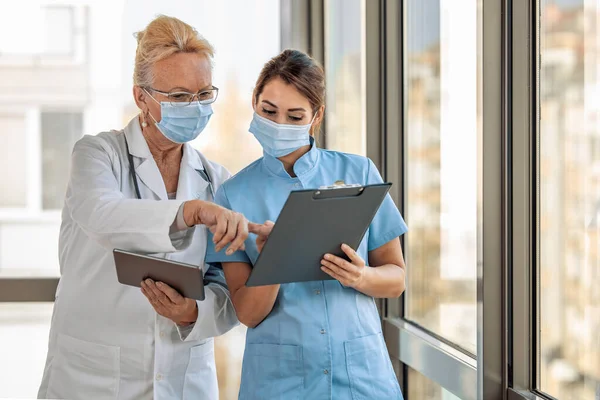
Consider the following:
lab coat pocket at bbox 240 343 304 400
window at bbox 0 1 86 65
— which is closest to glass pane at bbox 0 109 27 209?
window at bbox 0 1 86 65

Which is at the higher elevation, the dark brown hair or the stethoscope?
the dark brown hair

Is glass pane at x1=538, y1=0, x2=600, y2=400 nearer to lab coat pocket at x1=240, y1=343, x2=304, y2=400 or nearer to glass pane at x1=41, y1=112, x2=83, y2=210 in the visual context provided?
lab coat pocket at x1=240, y1=343, x2=304, y2=400

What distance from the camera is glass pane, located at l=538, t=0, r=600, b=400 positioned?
1.59m

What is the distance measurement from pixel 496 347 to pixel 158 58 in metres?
1.15

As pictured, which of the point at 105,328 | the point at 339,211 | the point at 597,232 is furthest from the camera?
the point at 105,328

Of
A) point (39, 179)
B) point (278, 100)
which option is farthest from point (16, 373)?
point (278, 100)

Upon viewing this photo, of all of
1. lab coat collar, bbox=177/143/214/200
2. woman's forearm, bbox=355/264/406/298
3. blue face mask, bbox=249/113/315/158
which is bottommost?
woman's forearm, bbox=355/264/406/298

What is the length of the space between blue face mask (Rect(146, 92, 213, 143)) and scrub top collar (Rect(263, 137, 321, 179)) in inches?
8.0

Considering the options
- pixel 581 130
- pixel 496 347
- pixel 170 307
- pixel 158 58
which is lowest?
pixel 496 347

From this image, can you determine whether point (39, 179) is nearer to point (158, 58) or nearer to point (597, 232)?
point (158, 58)

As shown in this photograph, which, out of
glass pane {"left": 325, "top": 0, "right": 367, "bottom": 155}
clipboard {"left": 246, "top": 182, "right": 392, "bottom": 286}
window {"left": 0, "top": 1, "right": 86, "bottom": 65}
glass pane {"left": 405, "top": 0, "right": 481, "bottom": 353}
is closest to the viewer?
clipboard {"left": 246, "top": 182, "right": 392, "bottom": 286}

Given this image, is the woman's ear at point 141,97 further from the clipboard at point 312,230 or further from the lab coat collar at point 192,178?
the clipboard at point 312,230

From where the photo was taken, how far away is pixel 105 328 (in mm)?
1808

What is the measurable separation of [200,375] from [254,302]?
0.39 meters
